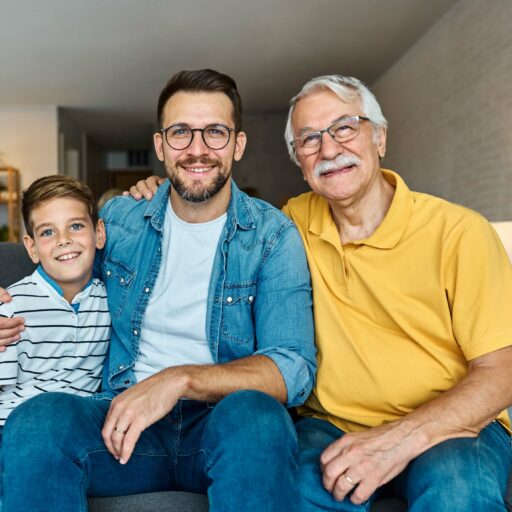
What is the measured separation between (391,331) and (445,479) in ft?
1.28

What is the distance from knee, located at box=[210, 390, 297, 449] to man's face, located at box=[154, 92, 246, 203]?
0.60 m

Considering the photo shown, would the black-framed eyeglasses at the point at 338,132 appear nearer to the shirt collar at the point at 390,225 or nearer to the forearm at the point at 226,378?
Answer: the shirt collar at the point at 390,225

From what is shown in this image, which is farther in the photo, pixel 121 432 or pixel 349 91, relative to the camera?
pixel 349 91

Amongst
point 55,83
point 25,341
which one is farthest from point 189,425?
point 55,83

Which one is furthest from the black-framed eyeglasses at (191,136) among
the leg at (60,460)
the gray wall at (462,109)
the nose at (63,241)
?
the gray wall at (462,109)

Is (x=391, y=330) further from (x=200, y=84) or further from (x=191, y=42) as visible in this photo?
(x=191, y=42)

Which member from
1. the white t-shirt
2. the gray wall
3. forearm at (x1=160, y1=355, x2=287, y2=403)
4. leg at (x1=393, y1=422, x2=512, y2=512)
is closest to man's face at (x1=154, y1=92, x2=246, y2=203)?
the white t-shirt

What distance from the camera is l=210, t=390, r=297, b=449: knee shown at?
1.11 meters

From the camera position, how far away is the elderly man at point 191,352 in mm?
1101

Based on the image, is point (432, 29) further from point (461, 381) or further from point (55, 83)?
point (461, 381)

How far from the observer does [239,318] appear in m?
1.54

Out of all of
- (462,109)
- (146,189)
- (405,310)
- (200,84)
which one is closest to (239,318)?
(405,310)

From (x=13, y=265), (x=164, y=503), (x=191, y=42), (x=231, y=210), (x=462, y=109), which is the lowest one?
(x=164, y=503)

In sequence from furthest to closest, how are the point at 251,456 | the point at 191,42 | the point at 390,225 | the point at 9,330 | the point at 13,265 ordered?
the point at 191,42
the point at 13,265
the point at 390,225
the point at 9,330
the point at 251,456
